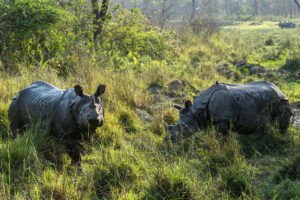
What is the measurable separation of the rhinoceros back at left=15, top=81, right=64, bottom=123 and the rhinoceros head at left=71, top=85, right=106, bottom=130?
0.39m

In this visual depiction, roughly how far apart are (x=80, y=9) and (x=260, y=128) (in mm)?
6296

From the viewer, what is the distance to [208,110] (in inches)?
164

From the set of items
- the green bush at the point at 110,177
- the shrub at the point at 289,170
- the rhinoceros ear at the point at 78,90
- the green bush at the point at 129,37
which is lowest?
the shrub at the point at 289,170

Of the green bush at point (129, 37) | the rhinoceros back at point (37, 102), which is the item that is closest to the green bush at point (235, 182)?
the rhinoceros back at point (37, 102)

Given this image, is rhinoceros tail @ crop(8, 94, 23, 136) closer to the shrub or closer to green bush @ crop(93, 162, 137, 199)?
green bush @ crop(93, 162, 137, 199)

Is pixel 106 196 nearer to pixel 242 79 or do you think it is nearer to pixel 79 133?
pixel 79 133

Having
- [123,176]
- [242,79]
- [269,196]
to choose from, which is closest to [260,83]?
[269,196]

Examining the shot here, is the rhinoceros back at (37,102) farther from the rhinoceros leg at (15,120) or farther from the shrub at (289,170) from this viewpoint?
the shrub at (289,170)

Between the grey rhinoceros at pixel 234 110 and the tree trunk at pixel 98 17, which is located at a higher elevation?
the tree trunk at pixel 98 17

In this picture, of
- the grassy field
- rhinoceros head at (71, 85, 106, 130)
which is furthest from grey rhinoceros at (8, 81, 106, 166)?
the grassy field

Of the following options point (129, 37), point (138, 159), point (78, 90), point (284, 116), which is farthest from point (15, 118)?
point (129, 37)

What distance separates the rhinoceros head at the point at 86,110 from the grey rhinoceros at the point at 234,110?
1.32m

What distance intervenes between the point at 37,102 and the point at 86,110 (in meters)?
0.96

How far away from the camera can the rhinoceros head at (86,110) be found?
284 centimetres
